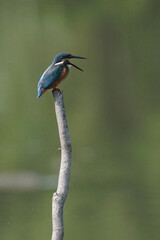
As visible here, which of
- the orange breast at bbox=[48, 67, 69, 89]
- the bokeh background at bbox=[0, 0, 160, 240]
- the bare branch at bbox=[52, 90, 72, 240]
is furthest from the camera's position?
the bokeh background at bbox=[0, 0, 160, 240]

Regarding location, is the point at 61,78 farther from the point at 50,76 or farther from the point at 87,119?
the point at 87,119

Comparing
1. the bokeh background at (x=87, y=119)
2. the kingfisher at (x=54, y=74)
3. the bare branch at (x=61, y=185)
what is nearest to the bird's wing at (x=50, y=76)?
the kingfisher at (x=54, y=74)

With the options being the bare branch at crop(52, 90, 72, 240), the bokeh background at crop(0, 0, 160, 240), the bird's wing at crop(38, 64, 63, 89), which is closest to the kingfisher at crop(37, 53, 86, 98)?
the bird's wing at crop(38, 64, 63, 89)

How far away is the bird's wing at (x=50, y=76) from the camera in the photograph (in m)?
3.95

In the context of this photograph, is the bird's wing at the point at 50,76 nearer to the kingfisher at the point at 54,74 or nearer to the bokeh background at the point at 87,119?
the kingfisher at the point at 54,74

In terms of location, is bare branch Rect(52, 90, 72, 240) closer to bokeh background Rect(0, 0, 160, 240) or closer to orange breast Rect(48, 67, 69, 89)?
orange breast Rect(48, 67, 69, 89)

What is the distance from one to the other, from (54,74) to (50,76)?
21 mm

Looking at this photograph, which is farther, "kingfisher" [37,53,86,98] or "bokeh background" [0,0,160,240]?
"bokeh background" [0,0,160,240]

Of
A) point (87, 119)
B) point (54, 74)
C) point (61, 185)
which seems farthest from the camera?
point (87, 119)

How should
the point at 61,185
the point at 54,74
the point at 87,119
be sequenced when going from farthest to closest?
the point at 87,119
the point at 54,74
the point at 61,185

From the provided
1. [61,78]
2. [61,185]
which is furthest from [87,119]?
[61,185]

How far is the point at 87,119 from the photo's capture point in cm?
1291

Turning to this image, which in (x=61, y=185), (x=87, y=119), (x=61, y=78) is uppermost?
(x=87, y=119)

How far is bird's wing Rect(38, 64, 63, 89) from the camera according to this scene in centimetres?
395
